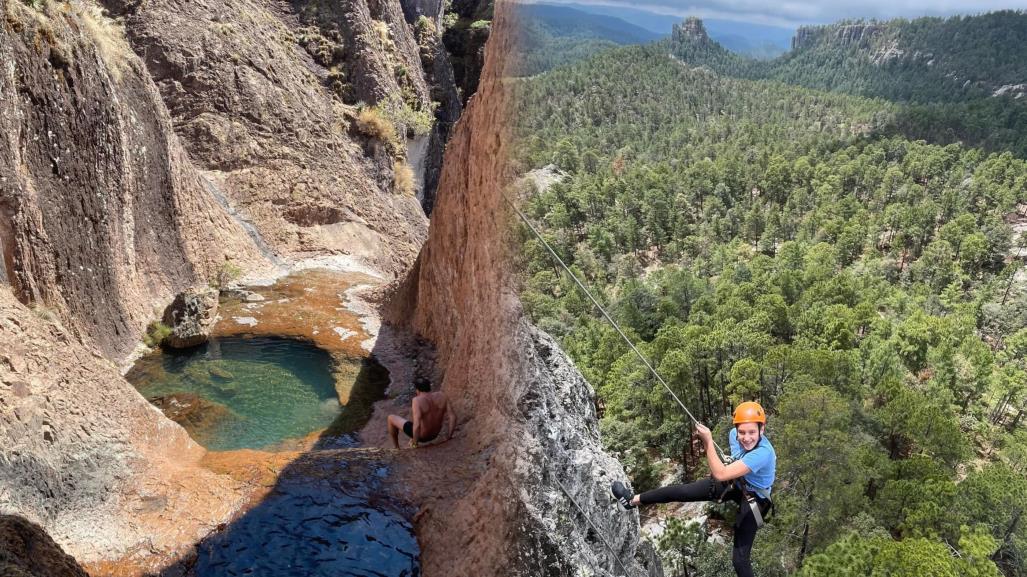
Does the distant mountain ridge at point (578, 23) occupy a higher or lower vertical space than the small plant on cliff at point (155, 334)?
higher

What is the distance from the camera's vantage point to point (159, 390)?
14.6 m

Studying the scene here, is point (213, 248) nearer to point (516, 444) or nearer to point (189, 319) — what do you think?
point (189, 319)

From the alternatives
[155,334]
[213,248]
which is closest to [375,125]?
[213,248]

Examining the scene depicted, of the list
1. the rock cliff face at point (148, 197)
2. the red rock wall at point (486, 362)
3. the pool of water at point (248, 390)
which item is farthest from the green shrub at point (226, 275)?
the red rock wall at point (486, 362)

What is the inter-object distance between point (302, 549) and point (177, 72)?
2254 cm

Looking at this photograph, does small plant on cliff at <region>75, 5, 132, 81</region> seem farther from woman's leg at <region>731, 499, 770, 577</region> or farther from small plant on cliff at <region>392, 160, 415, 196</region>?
woman's leg at <region>731, 499, 770, 577</region>

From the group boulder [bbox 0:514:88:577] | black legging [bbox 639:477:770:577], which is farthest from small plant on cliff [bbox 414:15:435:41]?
black legging [bbox 639:477:770:577]

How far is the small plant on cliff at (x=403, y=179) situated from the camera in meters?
34.0

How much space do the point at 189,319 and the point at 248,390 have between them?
3.18 meters

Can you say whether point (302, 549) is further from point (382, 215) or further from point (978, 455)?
point (978, 455)

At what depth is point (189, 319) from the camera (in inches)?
665

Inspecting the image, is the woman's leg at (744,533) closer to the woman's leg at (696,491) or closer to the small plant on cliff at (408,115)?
the woman's leg at (696,491)

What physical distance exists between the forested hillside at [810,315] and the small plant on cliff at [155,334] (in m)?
10.7

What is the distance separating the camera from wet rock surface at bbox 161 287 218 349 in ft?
54.7
